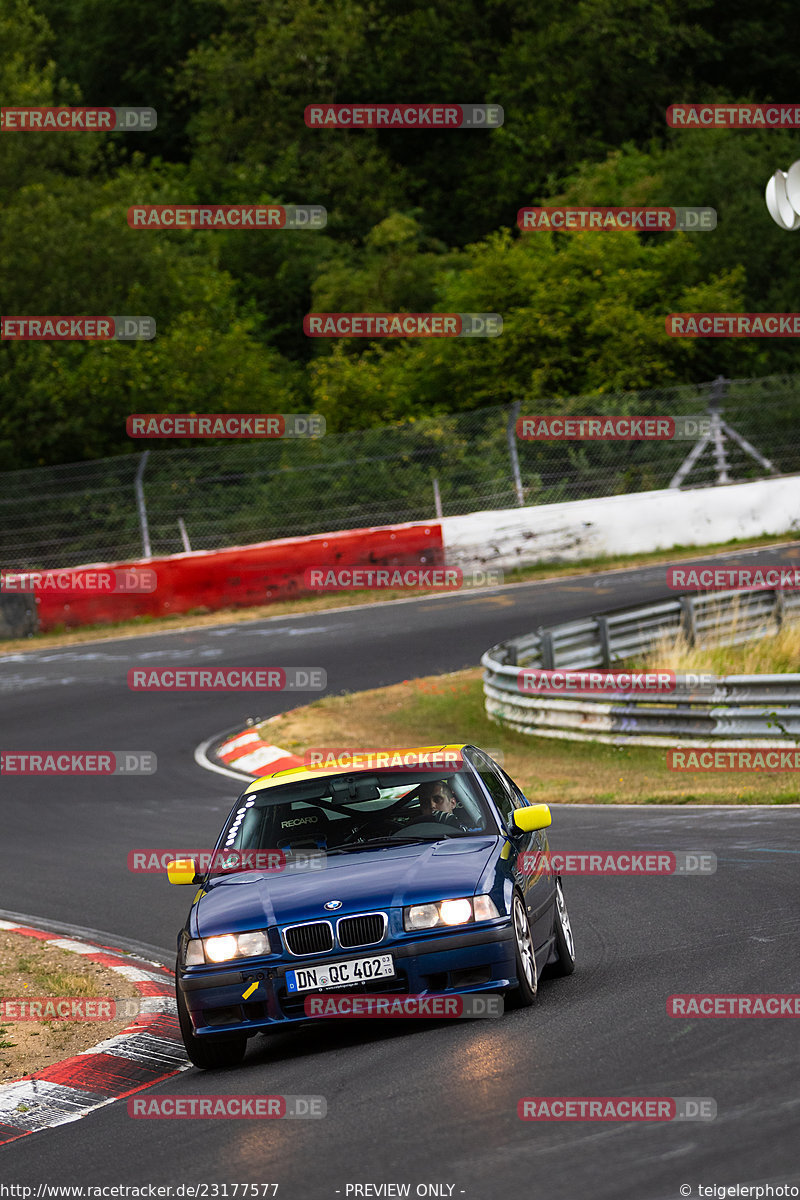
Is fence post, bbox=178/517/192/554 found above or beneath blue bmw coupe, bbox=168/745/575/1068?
above

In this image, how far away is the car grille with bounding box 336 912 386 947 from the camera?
688cm

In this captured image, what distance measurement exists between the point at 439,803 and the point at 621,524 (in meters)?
19.9

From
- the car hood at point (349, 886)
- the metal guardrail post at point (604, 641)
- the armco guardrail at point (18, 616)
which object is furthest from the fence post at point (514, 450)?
the car hood at point (349, 886)

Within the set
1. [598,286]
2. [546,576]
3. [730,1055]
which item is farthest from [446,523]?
[730,1055]

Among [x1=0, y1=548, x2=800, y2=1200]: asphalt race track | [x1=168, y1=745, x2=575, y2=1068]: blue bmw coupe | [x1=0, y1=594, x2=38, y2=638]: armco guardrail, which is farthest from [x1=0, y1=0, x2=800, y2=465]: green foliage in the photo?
[x1=168, y1=745, x2=575, y2=1068]: blue bmw coupe

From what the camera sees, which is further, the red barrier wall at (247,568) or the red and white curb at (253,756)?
the red barrier wall at (247,568)

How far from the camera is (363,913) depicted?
6.88 metres

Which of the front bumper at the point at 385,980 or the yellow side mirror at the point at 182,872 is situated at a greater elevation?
the yellow side mirror at the point at 182,872

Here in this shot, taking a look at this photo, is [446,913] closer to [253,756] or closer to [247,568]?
[253,756]

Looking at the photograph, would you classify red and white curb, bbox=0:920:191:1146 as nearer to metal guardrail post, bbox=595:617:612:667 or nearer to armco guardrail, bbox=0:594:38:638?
metal guardrail post, bbox=595:617:612:667

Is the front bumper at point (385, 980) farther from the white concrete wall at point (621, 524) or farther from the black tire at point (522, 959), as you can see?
the white concrete wall at point (621, 524)

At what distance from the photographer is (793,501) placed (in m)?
28.0

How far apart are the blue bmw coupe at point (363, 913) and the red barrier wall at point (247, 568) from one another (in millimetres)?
17827

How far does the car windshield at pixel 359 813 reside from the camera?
7.75 meters
